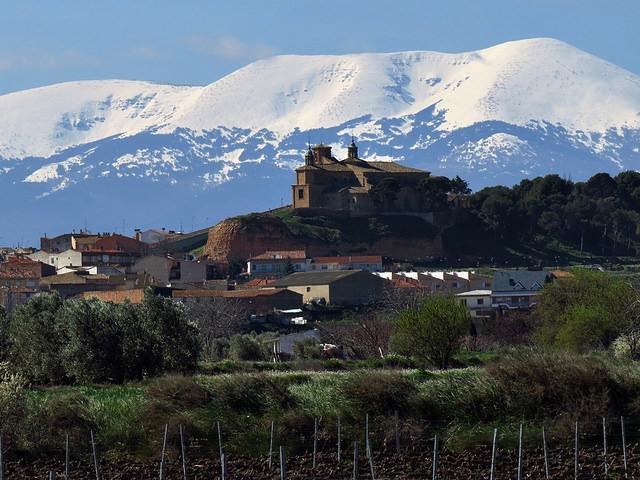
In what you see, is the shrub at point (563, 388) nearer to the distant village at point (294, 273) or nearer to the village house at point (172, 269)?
the distant village at point (294, 273)

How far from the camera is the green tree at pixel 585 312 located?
167 ft

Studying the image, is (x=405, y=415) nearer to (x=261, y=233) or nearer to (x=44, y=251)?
(x=261, y=233)

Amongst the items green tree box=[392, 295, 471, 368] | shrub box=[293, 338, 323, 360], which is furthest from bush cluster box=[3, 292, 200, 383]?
shrub box=[293, 338, 323, 360]

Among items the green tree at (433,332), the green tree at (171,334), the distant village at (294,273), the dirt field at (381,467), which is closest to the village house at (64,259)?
the distant village at (294,273)

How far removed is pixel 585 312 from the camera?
2056 inches

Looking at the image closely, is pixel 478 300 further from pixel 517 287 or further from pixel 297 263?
pixel 297 263

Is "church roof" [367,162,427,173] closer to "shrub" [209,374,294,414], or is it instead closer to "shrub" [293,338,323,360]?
"shrub" [293,338,323,360]

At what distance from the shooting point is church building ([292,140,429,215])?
123500 millimetres

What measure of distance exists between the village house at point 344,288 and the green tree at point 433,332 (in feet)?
132

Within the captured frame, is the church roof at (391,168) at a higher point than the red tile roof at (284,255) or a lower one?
higher

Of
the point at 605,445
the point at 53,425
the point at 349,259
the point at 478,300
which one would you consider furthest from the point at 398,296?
the point at 605,445

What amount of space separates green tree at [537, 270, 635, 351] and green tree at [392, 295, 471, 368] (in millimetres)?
3212

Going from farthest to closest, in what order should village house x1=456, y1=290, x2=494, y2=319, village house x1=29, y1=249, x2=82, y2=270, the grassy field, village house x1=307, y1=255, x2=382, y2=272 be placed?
village house x1=29, y1=249, x2=82, y2=270 → village house x1=307, y1=255, x2=382, y2=272 → village house x1=456, y1=290, x2=494, y2=319 → the grassy field

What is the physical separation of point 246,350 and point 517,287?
36507 mm
